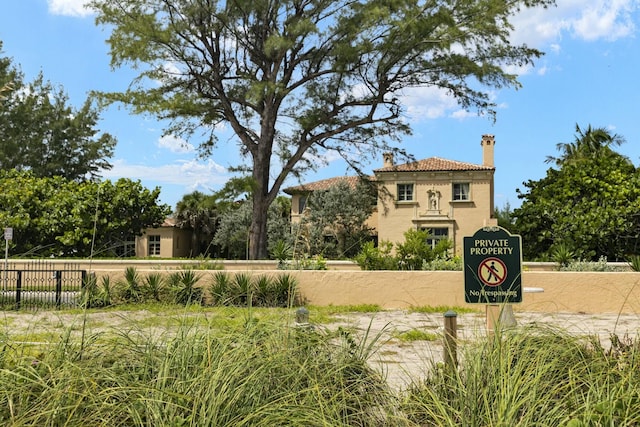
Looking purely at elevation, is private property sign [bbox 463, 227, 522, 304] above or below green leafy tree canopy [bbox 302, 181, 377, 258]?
below

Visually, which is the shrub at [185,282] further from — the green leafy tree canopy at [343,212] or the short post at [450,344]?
the green leafy tree canopy at [343,212]

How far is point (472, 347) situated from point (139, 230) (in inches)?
1302

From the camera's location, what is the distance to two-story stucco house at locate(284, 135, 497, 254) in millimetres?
38531

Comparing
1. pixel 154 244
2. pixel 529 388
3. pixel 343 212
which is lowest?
pixel 529 388

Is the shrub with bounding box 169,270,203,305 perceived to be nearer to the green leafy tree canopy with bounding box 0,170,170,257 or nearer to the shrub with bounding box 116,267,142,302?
the shrub with bounding box 116,267,142,302

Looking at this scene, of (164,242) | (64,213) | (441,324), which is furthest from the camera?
(164,242)

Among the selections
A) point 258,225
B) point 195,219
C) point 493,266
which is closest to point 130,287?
point 493,266

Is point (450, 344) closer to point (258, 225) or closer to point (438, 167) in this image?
point (258, 225)

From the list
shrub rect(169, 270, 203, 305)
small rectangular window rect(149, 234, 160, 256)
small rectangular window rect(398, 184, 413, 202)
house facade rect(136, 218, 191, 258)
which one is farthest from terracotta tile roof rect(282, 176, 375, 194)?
shrub rect(169, 270, 203, 305)

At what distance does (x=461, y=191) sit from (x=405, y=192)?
12.5 feet

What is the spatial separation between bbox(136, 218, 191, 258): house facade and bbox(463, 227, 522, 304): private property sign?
133 ft

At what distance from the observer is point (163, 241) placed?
45.6 metres

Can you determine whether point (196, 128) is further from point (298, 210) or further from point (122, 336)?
point (122, 336)

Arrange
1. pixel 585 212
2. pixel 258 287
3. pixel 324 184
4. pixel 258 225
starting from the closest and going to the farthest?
pixel 258 287
pixel 585 212
pixel 258 225
pixel 324 184
